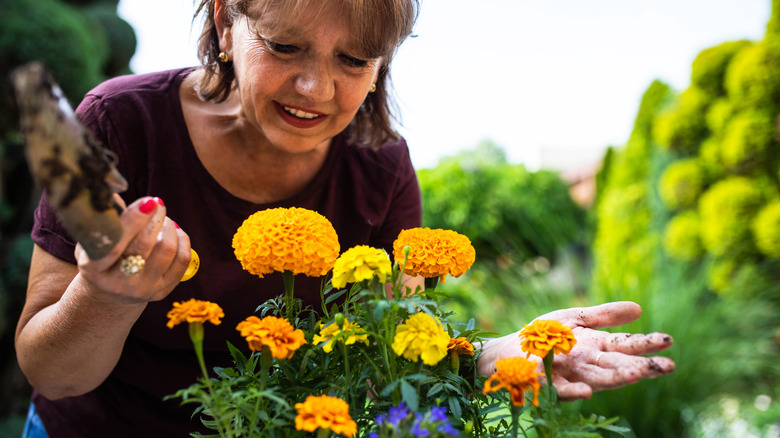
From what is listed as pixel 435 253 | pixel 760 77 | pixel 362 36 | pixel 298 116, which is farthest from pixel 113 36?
pixel 760 77

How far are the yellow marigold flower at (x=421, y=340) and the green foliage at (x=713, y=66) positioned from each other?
4.07 metres

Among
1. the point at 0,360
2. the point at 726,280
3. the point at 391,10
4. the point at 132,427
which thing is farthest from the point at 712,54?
the point at 0,360

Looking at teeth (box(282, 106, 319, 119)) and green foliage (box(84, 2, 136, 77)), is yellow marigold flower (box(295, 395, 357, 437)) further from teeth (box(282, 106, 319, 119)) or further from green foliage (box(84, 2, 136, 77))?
green foliage (box(84, 2, 136, 77))

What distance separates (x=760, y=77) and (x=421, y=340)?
3.63 m

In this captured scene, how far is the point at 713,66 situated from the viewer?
3.85 m

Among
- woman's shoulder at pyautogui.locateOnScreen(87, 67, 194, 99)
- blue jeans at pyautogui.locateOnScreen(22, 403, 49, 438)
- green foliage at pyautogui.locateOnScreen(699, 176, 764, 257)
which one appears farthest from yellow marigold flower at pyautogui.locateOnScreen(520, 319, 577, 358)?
green foliage at pyautogui.locateOnScreen(699, 176, 764, 257)

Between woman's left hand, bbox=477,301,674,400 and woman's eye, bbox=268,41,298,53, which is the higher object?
woman's eye, bbox=268,41,298,53

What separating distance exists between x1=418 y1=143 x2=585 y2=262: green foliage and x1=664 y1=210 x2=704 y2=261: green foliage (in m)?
1.61

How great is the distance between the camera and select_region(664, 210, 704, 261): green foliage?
12.6 feet

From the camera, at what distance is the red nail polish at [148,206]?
0.65m

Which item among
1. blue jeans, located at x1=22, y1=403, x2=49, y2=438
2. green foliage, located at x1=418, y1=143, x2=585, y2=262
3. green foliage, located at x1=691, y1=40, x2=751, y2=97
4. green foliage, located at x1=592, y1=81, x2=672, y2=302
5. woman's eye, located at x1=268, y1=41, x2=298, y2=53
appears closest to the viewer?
woman's eye, located at x1=268, y1=41, x2=298, y2=53

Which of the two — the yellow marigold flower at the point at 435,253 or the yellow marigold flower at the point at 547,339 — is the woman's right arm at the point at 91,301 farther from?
the yellow marigold flower at the point at 547,339

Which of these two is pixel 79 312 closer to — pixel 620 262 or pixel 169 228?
pixel 169 228

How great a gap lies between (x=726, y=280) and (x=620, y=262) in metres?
0.88
